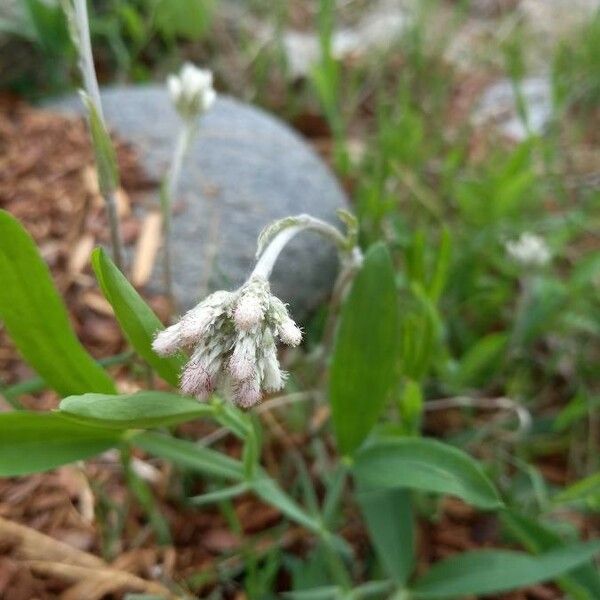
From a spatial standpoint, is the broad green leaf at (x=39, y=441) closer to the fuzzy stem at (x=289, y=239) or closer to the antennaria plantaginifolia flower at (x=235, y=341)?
the antennaria plantaginifolia flower at (x=235, y=341)

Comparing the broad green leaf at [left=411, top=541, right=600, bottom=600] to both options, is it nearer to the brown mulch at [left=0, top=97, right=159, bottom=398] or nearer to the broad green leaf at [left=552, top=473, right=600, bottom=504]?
the broad green leaf at [left=552, top=473, right=600, bottom=504]

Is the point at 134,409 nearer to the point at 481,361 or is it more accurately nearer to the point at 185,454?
the point at 185,454

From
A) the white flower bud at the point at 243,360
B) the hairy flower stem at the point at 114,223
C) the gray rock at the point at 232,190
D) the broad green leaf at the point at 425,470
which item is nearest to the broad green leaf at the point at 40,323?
the hairy flower stem at the point at 114,223

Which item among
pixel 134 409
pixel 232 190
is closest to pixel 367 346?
pixel 134 409

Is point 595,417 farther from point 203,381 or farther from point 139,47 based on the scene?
point 139,47

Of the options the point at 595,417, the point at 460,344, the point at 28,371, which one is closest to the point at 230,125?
the point at 460,344

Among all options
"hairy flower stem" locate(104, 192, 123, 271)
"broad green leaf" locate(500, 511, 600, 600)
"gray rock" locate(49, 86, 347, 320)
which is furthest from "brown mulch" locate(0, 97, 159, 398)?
"broad green leaf" locate(500, 511, 600, 600)
